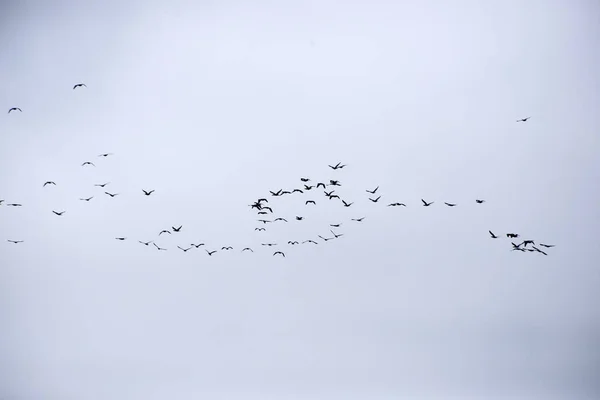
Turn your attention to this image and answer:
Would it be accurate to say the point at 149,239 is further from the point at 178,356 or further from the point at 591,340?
the point at 591,340

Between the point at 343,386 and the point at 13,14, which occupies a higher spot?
the point at 13,14

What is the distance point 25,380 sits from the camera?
1352 cm

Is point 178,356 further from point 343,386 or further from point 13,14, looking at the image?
point 13,14

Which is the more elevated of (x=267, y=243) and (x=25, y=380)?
(x=267, y=243)

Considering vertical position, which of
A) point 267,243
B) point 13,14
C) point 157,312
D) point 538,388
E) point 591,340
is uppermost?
point 13,14

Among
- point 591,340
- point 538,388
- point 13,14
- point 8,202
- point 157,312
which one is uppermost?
point 13,14

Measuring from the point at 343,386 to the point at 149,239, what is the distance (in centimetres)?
609

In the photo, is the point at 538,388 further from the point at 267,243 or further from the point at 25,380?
the point at 25,380

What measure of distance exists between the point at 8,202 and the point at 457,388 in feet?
39.4

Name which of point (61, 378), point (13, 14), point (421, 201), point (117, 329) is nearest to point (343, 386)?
point (421, 201)

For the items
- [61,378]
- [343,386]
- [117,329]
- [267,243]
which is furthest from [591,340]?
[61,378]

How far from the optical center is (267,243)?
13430 millimetres

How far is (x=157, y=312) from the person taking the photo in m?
13.9

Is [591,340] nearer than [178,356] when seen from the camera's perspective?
Yes
